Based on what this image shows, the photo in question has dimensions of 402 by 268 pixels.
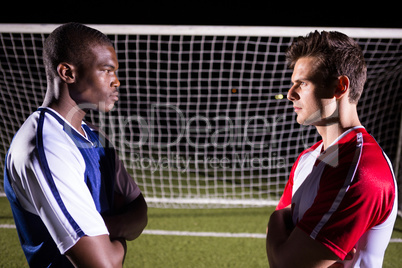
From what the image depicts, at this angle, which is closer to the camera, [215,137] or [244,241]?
[244,241]

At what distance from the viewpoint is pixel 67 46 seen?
1.26 m

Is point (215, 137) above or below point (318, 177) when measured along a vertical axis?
below

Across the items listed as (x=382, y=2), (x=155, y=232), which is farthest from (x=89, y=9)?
(x=155, y=232)

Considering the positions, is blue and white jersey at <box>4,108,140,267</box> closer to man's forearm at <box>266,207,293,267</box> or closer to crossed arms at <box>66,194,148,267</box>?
crossed arms at <box>66,194,148,267</box>

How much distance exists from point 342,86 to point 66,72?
0.98 meters

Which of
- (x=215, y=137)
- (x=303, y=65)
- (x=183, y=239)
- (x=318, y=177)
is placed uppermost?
(x=303, y=65)

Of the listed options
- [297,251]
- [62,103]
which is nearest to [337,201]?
[297,251]

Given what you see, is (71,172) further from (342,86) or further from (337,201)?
(342,86)

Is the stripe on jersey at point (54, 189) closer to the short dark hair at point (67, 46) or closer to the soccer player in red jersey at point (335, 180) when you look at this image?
the short dark hair at point (67, 46)

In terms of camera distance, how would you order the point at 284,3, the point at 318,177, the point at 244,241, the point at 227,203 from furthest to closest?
1. the point at 284,3
2. the point at 227,203
3. the point at 244,241
4. the point at 318,177

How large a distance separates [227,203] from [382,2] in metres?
9.70

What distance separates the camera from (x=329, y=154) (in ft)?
4.26

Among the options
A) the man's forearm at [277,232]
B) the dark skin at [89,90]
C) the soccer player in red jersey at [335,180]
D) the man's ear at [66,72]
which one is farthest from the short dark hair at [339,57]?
the man's ear at [66,72]

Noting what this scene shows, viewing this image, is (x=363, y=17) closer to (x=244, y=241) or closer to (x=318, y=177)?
(x=244, y=241)
